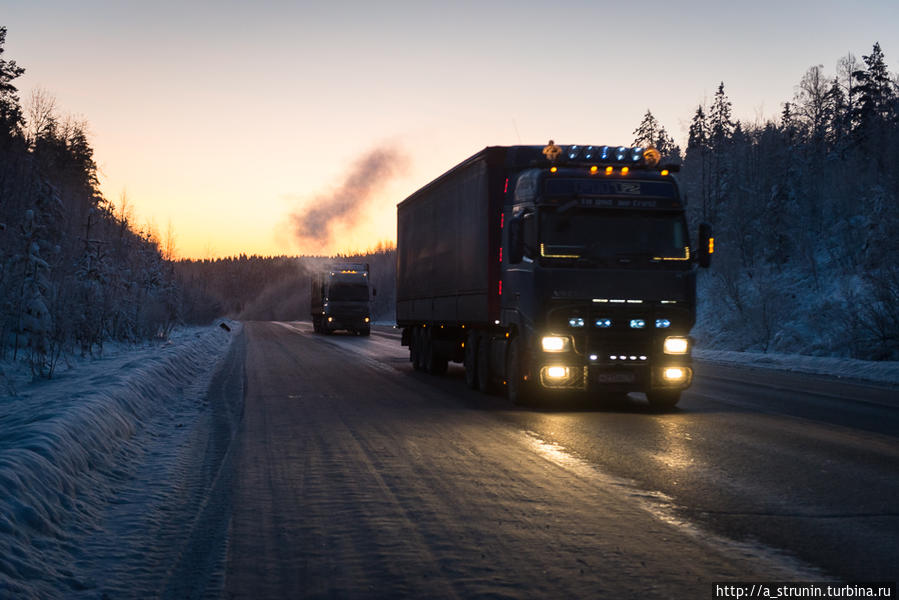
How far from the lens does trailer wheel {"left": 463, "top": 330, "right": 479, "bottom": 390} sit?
16094mm

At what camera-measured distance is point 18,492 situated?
5.64m

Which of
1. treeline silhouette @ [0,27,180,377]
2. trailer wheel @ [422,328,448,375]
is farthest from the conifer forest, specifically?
trailer wheel @ [422,328,448,375]

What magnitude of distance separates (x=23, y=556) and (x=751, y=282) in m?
54.2

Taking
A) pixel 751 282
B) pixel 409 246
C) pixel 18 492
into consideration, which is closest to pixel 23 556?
pixel 18 492

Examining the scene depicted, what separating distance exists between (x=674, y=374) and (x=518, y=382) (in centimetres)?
253

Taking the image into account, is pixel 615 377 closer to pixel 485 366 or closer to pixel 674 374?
pixel 674 374

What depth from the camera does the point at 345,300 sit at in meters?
47.7

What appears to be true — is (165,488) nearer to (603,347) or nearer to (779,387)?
(603,347)

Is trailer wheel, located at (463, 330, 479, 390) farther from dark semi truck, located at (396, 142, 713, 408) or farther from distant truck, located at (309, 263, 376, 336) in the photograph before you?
distant truck, located at (309, 263, 376, 336)

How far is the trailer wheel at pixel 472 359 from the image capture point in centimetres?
1609

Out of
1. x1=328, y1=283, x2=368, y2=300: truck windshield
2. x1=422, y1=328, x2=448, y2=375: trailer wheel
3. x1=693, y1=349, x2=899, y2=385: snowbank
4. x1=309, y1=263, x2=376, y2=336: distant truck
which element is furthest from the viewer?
x1=328, y1=283, x2=368, y2=300: truck windshield

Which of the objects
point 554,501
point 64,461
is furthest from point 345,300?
point 554,501

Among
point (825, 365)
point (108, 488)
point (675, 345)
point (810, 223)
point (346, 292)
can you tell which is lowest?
point (108, 488)

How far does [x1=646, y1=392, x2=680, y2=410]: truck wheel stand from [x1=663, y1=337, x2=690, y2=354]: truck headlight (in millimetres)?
→ 905
